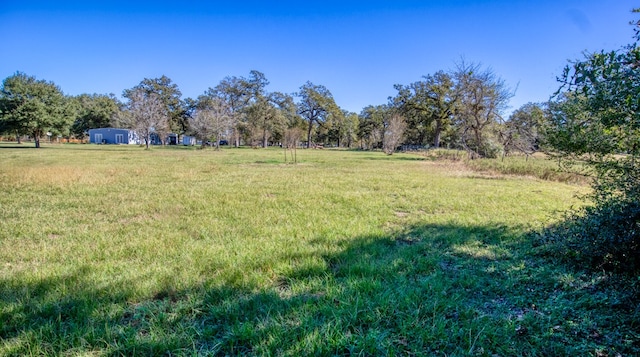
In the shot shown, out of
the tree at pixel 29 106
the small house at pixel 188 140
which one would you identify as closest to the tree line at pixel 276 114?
the tree at pixel 29 106

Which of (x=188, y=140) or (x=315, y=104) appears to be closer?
(x=315, y=104)

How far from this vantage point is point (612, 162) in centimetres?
308

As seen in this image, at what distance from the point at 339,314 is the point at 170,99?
62.7m

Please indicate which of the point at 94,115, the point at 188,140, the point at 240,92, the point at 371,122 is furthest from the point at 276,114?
the point at 94,115

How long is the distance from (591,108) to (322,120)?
58.9m

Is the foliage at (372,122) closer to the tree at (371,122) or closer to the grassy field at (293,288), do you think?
the tree at (371,122)

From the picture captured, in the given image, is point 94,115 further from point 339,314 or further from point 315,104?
point 339,314

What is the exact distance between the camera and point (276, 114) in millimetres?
52094

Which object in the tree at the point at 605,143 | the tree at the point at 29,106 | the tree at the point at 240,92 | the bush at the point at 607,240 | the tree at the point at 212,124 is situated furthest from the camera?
the tree at the point at 240,92

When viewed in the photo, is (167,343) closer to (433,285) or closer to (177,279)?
(177,279)

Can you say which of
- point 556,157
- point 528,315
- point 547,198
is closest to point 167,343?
point 528,315

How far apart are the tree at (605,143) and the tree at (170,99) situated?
57129 mm

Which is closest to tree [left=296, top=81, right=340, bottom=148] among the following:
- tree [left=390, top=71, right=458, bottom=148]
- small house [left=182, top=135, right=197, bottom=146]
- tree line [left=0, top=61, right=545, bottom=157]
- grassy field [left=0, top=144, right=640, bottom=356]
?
tree line [left=0, top=61, right=545, bottom=157]

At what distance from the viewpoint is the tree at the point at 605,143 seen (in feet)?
7.78
